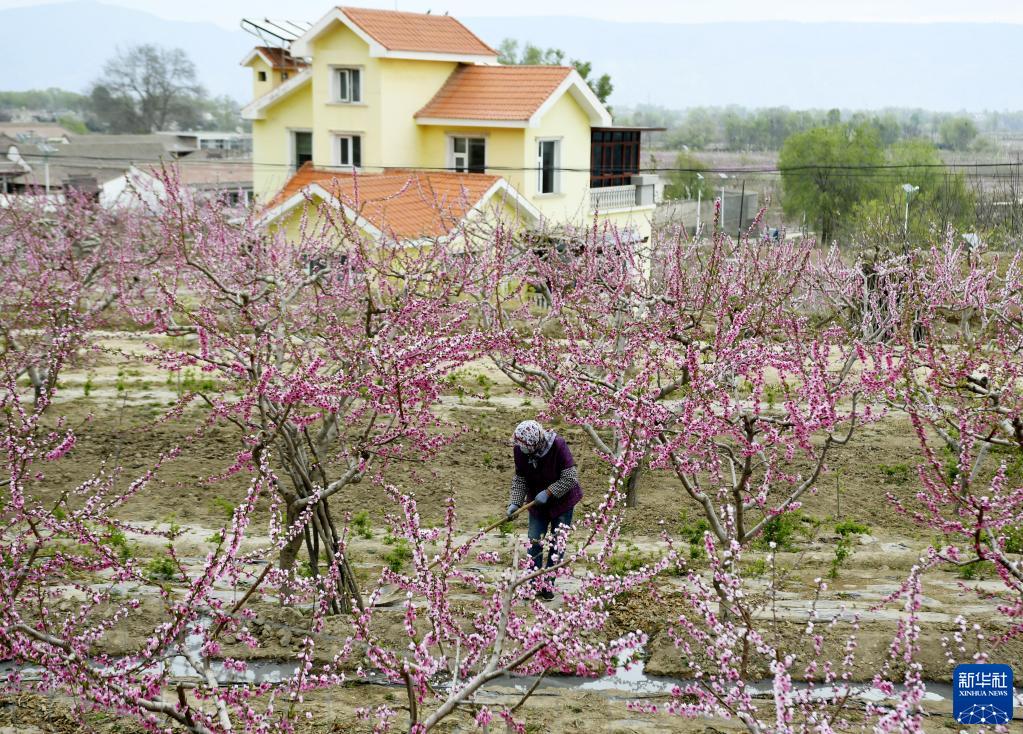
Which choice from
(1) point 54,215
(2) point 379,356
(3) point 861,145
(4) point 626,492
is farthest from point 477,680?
(3) point 861,145

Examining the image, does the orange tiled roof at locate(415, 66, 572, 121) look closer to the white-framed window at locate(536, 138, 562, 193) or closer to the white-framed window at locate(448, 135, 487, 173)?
the white-framed window at locate(448, 135, 487, 173)

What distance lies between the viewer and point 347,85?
29.3m

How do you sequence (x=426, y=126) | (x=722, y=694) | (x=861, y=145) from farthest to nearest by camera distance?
(x=861, y=145), (x=426, y=126), (x=722, y=694)

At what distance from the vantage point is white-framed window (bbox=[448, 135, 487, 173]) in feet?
94.3

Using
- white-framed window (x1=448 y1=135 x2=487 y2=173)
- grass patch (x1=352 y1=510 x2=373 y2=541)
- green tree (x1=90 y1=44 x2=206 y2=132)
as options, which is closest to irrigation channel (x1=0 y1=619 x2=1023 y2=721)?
grass patch (x1=352 y1=510 x2=373 y2=541)

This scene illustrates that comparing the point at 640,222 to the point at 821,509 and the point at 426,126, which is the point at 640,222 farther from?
the point at 821,509

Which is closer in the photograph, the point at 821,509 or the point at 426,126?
the point at 821,509

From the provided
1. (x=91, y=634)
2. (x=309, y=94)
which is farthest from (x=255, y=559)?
(x=309, y=94)

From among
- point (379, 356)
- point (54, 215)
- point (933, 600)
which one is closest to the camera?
point (379, 356)

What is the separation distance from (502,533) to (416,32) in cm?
2229

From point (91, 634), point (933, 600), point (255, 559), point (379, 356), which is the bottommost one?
point (933, 600)

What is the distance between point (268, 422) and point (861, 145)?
42.8 meters

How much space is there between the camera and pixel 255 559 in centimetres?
541

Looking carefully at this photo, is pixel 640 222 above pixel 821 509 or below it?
above
